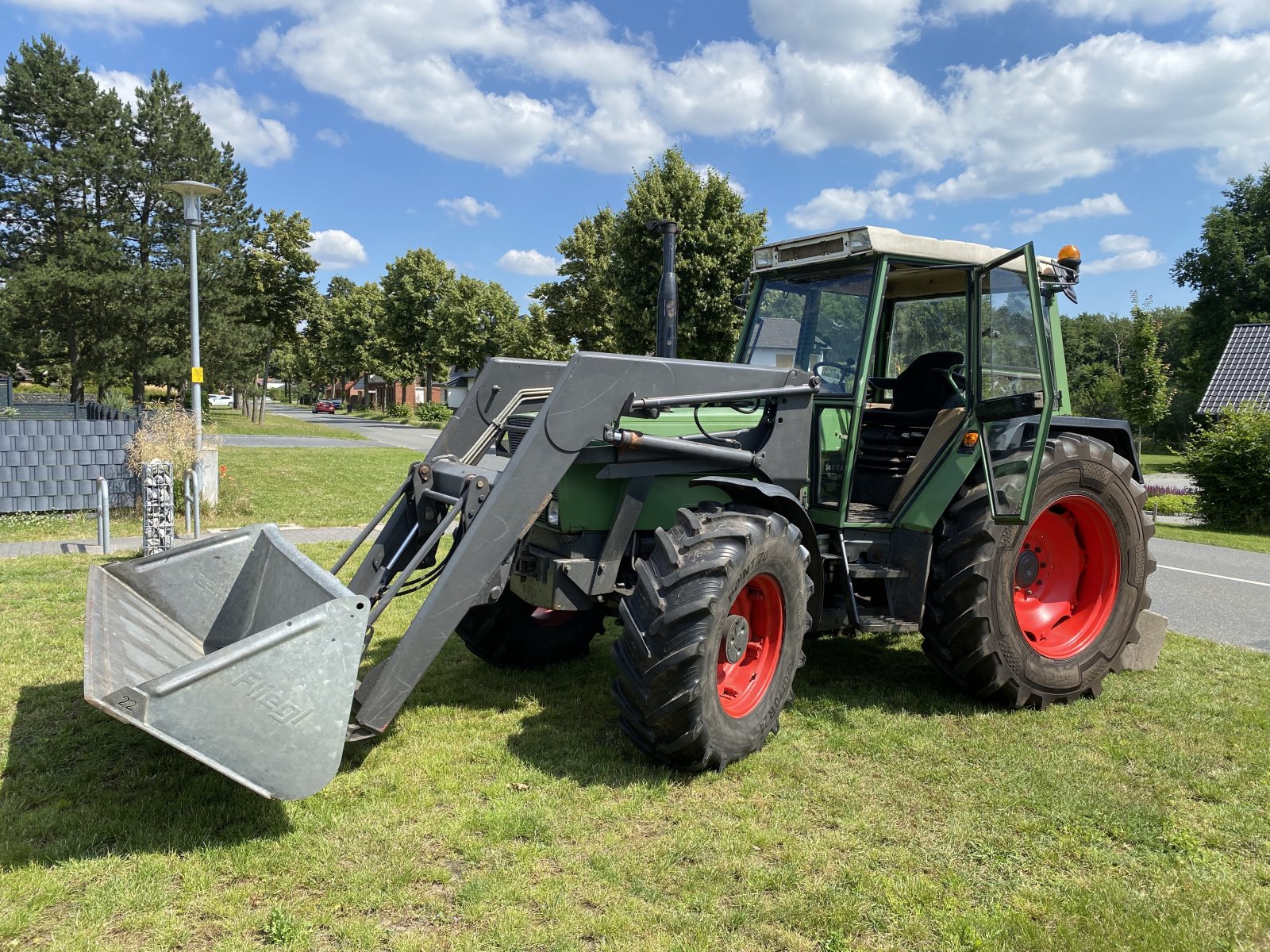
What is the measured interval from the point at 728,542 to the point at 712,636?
44cm

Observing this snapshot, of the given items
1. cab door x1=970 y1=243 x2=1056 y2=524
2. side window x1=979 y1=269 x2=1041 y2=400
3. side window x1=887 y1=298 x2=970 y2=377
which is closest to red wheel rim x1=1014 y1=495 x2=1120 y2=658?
cab door x1=970 y1=243 x2=1056 y2=524

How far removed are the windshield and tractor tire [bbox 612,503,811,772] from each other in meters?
1.22

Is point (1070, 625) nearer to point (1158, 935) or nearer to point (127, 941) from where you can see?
point (1158, 935)

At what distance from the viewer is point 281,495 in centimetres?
1452

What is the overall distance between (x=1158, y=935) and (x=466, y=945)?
230 centimetres

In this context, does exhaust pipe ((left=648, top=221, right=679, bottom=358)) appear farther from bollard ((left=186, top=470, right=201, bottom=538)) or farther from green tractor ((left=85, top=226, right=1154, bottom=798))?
bollard ((left=186, top=470, right=201, bottom=538))

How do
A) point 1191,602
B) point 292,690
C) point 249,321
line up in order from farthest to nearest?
point 249,321 → point 1191,602 → point 292,690

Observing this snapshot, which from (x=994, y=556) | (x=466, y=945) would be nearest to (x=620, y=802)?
(x=466, y=945)

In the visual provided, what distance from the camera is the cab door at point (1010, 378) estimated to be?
4.68 metres

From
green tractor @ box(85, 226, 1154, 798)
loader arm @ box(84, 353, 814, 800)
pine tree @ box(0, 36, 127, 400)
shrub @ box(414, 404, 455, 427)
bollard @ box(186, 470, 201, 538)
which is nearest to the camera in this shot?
loader arm @ box(84, 353, 814, 800)

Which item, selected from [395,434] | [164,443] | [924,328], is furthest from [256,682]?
[395,434]

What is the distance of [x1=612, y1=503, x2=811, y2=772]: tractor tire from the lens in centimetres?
370

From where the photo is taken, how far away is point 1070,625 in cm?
538

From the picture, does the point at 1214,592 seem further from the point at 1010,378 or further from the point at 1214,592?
the point at 1010,378
